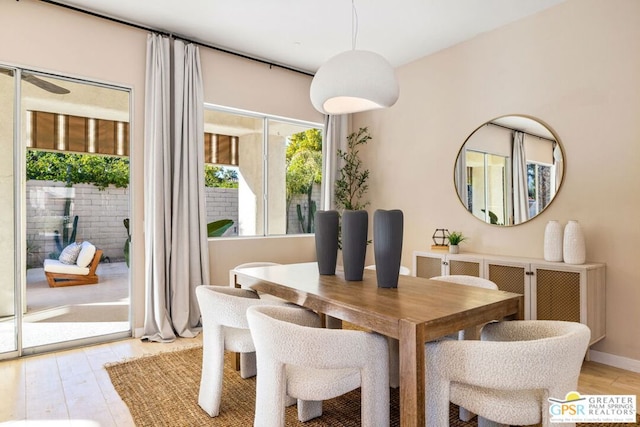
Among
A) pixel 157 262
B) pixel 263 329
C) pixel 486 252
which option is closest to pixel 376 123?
pixel 486 252

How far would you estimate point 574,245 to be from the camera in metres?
2.89

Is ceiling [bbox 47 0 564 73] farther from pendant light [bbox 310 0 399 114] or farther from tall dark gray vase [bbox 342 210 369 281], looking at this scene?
tall dark gray vase [bbox 342 210 369 281]

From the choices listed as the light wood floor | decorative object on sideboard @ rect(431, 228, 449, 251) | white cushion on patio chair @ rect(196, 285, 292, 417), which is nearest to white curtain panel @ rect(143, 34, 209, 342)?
the light wood floor

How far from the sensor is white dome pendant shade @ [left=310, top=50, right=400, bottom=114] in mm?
1987

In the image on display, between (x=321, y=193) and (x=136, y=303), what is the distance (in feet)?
7.77

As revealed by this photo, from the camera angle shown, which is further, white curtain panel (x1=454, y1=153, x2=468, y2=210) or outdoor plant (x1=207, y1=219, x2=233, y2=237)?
outdoor plant (x1=207, y1=219, x2=233, y2=237)

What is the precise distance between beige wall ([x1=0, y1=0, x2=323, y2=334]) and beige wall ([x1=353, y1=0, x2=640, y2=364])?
145cm

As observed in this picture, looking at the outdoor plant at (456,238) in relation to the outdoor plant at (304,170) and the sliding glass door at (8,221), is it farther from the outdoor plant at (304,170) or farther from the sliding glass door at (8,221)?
the sliding glass door at (8,221)

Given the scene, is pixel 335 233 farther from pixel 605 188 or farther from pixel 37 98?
pixel 37 98

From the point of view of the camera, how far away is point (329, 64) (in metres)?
2.10
